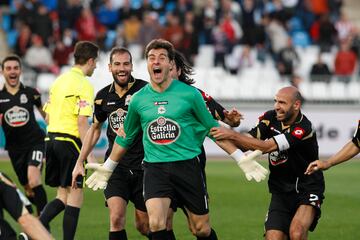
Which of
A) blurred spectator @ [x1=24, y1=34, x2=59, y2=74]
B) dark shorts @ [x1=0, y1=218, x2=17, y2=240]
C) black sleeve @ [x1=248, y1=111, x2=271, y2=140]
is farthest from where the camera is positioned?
blurred spectator @ [x1=24, y1=34, x2=59, y2=74]

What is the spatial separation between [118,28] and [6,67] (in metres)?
14.1

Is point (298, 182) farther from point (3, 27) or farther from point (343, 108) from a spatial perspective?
point (3, 27)

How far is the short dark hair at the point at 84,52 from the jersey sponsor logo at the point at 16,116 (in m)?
2.00

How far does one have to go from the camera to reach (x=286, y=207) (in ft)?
32.1

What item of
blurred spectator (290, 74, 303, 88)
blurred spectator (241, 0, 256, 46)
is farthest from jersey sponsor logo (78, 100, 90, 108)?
blurred spectator (241, 0, 256, 46)

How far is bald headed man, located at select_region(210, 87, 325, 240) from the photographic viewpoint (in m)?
9.52

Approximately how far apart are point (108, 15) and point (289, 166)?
17836 millimetres

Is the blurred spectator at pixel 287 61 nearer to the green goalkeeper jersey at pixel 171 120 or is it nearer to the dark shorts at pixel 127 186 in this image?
the dark shorts at pixel 127 186

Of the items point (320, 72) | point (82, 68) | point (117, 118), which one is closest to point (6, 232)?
point (117, 118)

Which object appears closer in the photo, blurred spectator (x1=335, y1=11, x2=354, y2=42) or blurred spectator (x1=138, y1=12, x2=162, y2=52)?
blurred spectator (x1=138, y1=12, x2=162, y2=52)

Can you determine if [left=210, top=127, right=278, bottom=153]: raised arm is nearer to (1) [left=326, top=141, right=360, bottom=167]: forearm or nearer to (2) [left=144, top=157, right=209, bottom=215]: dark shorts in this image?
(2) [left=144, top=157, right=209, bottom=215]: dark shorts

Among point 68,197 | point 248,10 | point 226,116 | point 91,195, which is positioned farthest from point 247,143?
point 248,10

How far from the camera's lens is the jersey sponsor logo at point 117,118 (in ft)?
33.6

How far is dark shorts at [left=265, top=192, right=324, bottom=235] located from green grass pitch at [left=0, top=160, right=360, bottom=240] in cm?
222
